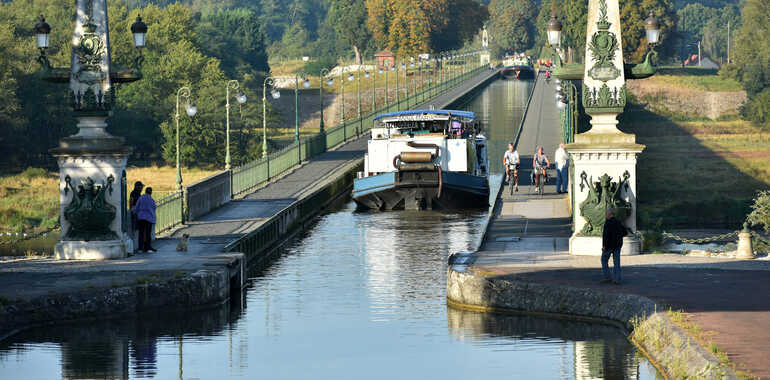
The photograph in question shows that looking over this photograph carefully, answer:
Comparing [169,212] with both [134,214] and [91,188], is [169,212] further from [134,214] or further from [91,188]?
[91,188]

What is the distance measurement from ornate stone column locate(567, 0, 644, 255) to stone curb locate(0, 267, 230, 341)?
8322 mm

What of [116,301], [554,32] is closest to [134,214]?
[116,301]

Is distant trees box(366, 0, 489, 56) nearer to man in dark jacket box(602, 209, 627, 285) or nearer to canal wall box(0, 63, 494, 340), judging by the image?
canal wall box(0, 63, 494, 340)

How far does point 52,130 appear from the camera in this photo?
3711 inches

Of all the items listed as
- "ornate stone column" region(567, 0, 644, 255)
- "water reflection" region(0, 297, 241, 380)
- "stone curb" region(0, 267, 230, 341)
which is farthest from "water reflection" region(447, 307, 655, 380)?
"ornate stone column" region(567, 0, 644, 255)

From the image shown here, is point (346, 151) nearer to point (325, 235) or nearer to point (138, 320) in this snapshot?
point (325, 235)

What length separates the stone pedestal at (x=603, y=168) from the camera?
27.6 m

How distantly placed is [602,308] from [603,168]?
6.38 m

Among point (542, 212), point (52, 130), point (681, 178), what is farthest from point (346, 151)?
point (52, 130)

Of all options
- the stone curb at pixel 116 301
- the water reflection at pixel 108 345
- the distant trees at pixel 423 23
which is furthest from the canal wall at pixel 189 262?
the distant trees at pixel 423 23

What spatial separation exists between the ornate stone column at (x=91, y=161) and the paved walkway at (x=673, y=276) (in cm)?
830

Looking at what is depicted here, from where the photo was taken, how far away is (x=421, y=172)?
4606 cm

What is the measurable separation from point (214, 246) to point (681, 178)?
180ft

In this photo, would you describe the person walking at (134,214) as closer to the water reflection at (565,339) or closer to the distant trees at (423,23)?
the water reflection at (565,339)
